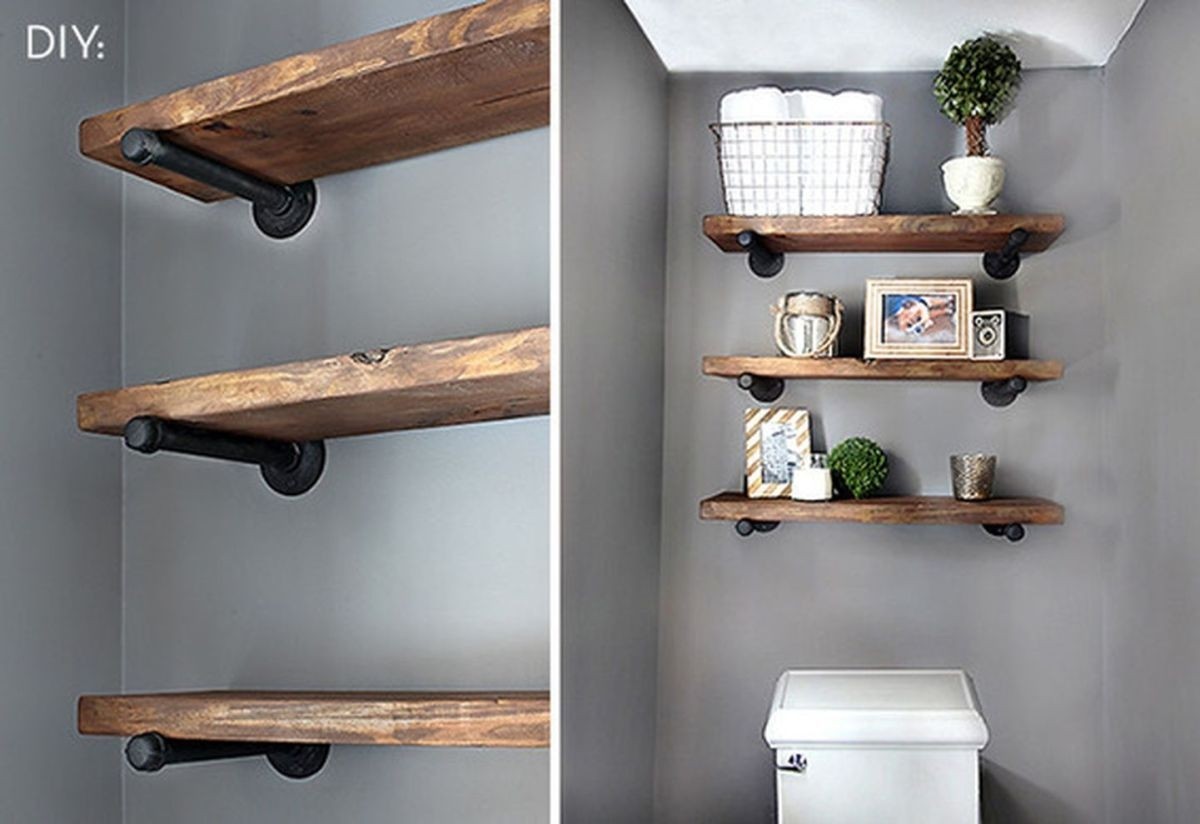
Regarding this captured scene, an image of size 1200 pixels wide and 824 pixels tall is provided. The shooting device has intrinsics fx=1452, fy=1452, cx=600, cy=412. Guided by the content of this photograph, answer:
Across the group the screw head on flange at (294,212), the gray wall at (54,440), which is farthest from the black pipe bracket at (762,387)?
the gray wall at (54,440)

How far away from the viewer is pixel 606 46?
1.44m

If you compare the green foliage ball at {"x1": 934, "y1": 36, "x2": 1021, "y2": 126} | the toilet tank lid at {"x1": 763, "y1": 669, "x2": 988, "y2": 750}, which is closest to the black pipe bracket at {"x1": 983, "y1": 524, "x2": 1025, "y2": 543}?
the toilet tank lid at {"x1": 763, "y1": 669, "x2": 988, "y2": 750}

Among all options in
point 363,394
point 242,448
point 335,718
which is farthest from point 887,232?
point 242,448

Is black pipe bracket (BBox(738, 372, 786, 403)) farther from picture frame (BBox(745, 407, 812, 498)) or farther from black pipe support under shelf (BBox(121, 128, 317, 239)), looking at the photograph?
black pipe support under shelf (BBox(121, 128, 317, 239))

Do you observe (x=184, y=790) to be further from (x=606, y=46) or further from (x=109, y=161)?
(x=606, y=46)

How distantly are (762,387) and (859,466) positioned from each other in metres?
0.12

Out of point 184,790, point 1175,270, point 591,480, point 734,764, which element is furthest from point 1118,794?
point 184,790

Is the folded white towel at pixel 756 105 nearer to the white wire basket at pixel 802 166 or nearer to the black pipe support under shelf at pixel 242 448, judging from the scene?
the white wire basket at pixel 802 166

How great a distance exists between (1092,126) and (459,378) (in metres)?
0.62

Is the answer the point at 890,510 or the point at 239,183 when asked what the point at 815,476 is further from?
the point at 239,183

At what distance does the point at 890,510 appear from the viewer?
A: 4.19ft

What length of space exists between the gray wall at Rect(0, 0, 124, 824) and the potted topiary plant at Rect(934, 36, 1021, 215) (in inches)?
47.4

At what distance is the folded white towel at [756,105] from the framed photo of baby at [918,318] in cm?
19

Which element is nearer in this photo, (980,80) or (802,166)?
(980,80)
